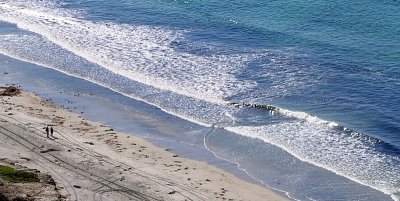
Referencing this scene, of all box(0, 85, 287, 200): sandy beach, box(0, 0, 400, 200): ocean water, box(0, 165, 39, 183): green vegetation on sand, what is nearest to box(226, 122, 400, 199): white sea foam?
box(0, 0, 400, 200): ocean water

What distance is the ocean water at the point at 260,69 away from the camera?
3931 cm

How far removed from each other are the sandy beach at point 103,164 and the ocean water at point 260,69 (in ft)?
9.08

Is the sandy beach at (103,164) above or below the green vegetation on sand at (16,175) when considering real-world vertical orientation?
below

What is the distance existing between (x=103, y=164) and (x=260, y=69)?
20.9 meters

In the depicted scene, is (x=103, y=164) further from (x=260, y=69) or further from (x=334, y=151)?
(x=260, y=69)

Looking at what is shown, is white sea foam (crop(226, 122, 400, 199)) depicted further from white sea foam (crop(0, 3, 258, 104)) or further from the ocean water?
white sea foam (crop(0, 3, 258, 104))

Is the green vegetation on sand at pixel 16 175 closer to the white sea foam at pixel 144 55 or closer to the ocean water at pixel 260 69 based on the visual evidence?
the ocean water at pixel 260 69

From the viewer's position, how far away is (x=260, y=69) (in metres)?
53.1

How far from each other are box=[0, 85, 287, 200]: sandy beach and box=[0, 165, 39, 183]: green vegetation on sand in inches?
47.5

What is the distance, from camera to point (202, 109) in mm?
46031

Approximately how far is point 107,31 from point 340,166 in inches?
1239

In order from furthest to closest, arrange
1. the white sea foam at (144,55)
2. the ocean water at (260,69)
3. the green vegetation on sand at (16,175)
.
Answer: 1. the white sea foam at (144,55)
2. the ocean water at (260,69)
3. the green vegetation on sand at (16,175)

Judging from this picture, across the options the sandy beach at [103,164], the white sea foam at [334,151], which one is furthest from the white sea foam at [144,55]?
the sandy beach at [103,164]

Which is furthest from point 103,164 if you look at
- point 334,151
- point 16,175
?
point 334,151
